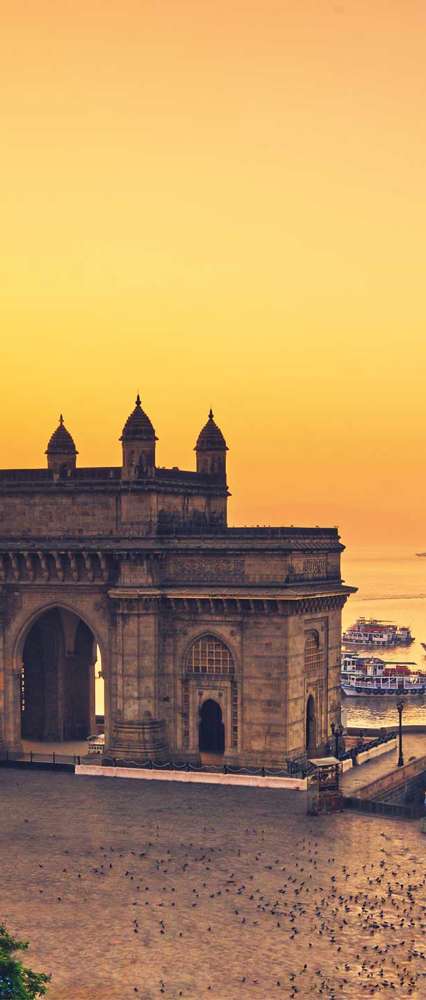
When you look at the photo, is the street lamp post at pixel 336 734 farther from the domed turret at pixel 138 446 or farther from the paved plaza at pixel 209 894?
the domed turret at pixel 138 446

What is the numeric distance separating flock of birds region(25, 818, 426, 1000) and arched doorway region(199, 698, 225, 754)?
42.0 feet

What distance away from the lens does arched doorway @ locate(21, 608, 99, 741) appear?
222 ft

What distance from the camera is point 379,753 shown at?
217 feet

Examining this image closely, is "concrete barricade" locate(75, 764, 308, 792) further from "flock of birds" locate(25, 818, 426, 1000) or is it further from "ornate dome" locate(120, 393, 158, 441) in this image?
"ornate dome" locate(120, 393, 158, 441)

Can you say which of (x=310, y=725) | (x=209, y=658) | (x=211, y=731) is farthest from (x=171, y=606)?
(x=310, y=725)

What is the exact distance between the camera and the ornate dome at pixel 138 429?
6097 cm

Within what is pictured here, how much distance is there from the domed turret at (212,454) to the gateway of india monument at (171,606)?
384 cm

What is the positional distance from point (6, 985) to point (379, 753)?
40.1 meters

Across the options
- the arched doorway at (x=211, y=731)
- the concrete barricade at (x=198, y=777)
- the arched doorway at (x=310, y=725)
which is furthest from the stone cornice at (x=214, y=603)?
the concrete barricade at (x=198, y=777)

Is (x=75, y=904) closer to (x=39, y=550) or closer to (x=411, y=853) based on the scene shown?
(x=411, y=853)

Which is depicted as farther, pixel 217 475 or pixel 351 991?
pixel 217 475

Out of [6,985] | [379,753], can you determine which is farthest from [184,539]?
[6,985]

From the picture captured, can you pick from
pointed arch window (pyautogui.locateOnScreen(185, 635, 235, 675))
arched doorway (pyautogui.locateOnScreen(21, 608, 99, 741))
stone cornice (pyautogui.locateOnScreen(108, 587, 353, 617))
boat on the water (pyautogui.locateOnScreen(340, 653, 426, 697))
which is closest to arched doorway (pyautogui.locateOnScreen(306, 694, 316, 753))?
stone cornice (pyautogui.locateOnScreen(108, 587, 353, 617))

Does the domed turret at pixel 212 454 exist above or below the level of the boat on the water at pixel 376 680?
above
